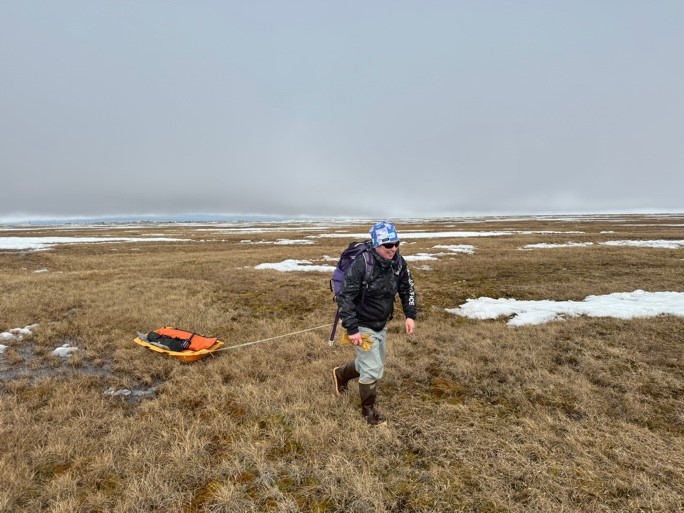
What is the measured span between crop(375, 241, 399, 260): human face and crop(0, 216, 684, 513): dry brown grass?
2.48 meters

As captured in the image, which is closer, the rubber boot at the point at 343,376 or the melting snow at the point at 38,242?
the rubber boot at the point at 343,376

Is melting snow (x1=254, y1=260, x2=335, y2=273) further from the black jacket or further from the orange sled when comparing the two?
the black jacket

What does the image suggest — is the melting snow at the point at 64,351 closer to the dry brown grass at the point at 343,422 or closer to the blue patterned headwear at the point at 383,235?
the dry brown grass at the point at 343,422

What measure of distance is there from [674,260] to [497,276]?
38.8 ft

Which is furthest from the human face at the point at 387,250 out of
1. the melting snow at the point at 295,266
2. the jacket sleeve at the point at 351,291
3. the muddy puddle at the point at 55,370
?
the melting snow at the point at 295,266

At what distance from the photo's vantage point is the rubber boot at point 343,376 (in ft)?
18.2

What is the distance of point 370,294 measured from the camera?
479 cm

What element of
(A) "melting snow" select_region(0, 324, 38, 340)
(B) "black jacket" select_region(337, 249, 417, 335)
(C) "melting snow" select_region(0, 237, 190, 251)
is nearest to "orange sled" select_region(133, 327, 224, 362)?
(A) "melting snow" select_region(0, 324, 38, 340)

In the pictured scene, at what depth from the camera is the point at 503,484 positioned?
3.68 m

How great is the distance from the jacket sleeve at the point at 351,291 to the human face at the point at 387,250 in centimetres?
28

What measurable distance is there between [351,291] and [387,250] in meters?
0.77

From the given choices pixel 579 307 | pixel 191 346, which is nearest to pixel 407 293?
pixel 191 346

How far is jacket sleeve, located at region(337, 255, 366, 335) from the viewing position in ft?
15.1

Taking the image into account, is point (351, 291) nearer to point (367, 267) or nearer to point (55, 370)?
point (367, 267)
